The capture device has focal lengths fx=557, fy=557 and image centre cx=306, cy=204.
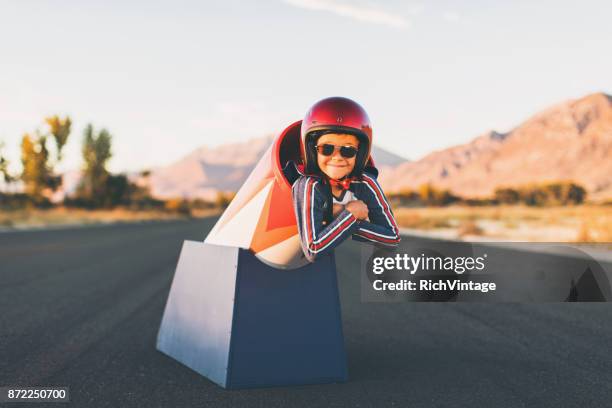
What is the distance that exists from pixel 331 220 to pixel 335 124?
0.59 meters

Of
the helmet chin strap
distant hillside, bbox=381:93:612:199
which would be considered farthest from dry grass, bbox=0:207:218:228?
distant hillside, bbox=381:93:612:199

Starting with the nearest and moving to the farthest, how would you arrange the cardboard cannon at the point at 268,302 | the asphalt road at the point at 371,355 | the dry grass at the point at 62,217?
the asphalt road at the point at 371,355, the cardboard cannon at the point at 268,302, the dry grass at the point at 62,217

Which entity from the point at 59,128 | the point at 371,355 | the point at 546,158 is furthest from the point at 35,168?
the point at 546,158

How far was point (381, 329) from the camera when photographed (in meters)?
5.84

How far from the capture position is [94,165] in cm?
7081

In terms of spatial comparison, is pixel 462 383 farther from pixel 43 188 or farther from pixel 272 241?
pixel 43 188

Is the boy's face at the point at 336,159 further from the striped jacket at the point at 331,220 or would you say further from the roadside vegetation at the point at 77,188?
the roadside vegetation at the point at 77,188

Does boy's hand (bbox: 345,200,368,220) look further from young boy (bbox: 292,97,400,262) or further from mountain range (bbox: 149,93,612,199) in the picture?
mountain range (bbox: 149,93,612,199)

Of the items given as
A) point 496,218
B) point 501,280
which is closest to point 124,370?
point 501,280

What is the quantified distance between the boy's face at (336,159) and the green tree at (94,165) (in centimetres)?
7163

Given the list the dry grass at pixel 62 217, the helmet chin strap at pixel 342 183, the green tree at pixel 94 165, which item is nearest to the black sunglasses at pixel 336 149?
the helmet chin strap at pixel 342 183

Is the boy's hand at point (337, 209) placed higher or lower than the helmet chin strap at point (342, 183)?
lower

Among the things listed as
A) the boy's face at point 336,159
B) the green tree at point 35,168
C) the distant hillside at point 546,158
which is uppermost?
the distant hillside at point 546,158

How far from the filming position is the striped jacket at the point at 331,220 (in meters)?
3.25
